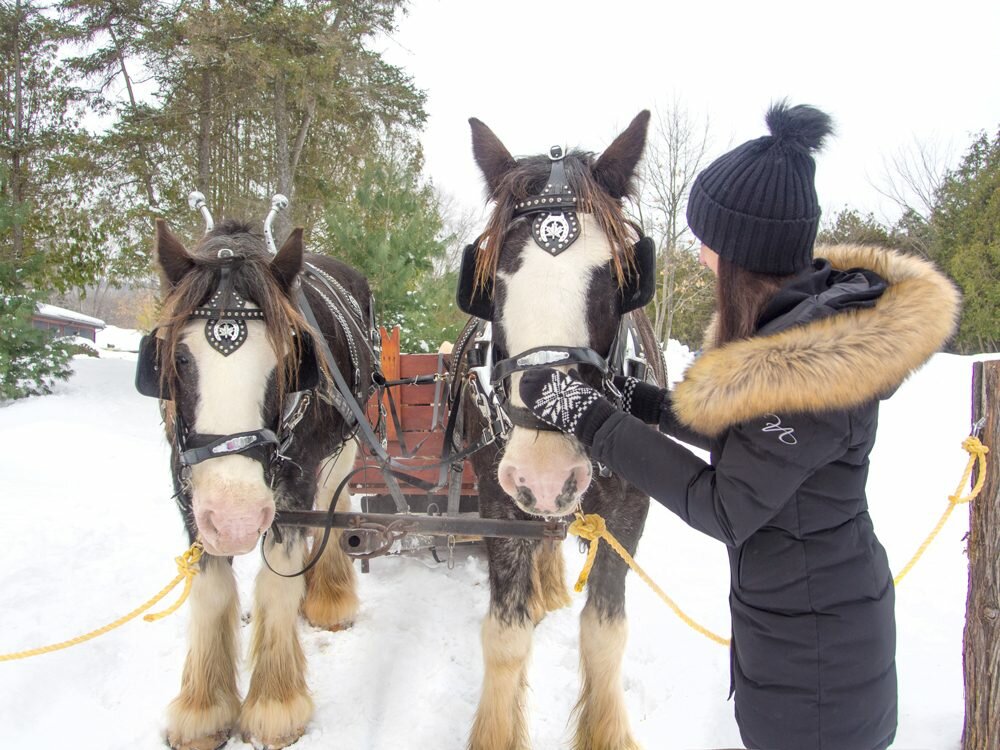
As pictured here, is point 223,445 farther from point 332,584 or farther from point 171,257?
point 332,584

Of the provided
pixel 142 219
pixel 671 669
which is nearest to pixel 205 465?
pixel 671 669

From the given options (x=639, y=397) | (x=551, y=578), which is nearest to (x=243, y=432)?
(x=639, y=397)

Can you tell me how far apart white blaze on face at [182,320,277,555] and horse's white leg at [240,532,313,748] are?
0.77 m

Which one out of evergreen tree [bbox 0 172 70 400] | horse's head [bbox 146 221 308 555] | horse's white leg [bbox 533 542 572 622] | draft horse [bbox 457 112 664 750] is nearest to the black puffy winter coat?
draft horse [bbox 457 112 664 750]

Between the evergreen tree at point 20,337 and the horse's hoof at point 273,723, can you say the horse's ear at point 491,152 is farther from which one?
the evergreen tree at point 20,337

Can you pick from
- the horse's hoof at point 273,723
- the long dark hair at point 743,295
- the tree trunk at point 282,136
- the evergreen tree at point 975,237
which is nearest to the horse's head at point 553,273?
the long dark hair at point 743,295

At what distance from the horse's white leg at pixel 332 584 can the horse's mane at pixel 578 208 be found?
6.71 feet

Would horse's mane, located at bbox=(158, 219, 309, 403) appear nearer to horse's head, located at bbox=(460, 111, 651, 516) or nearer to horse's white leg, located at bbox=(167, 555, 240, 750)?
horse's head, located at bbox=(460, 111, 651, 516)

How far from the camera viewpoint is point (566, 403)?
152 centimetres

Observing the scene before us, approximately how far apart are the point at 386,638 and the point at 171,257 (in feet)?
8.14

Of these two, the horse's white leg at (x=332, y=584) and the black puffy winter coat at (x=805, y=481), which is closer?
the black puffy winter coat at (x=805, y=481)

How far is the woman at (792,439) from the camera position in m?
1.21

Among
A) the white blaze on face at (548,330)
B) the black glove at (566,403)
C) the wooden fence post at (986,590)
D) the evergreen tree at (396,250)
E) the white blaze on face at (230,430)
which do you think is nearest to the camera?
the black glove at (566,403)

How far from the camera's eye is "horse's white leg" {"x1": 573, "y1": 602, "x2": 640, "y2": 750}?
2.52m
